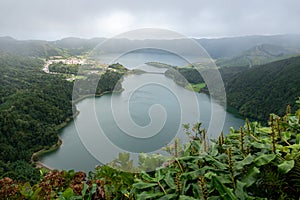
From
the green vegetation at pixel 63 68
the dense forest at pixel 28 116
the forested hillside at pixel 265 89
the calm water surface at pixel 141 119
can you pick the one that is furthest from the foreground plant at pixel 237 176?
the green vegetation at pixel 63 68

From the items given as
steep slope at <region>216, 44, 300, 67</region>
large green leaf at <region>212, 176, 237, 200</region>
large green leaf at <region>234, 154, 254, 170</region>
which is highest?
large green leaf at <region>234, 154, 254, 170</region>

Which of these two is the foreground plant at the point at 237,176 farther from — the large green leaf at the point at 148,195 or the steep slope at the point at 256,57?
the steep slope at the point at 256,57

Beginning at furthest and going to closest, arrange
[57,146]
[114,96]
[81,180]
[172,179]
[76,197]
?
[57,146], [114,96], [81,180], [76,197], [172,179]

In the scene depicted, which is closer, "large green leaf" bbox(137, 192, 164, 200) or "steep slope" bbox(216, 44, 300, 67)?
"large green leaf" bbox(137, 192, 164, 200)

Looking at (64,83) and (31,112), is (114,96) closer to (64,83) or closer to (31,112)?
(31,112)

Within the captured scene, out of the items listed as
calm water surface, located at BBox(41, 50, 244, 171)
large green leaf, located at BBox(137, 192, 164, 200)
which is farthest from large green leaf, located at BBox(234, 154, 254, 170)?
calm water surface, located at BBox(41, 50, 244, 171)

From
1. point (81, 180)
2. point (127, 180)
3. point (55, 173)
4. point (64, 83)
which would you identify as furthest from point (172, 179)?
point (64, 83)

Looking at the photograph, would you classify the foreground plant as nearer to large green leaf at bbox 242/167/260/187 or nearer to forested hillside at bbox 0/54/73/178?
large green leaf at bbox 242/167/260/187

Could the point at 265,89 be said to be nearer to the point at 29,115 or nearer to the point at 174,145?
the point at 29,115
